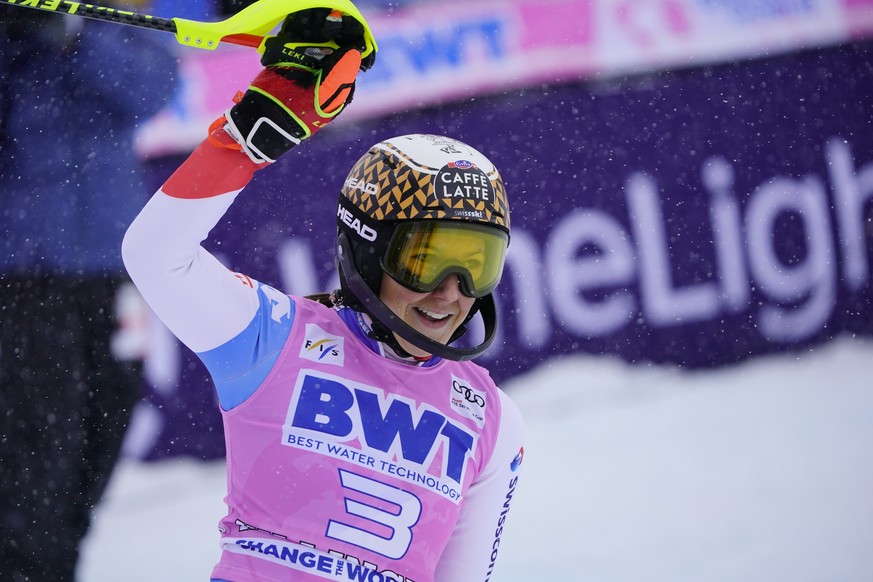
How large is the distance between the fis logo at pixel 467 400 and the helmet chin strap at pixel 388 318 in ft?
0.48

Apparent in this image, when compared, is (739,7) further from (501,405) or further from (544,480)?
(501,405)

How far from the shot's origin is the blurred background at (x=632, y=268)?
195 inches

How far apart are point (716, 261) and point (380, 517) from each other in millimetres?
3801

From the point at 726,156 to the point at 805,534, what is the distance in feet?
6.98

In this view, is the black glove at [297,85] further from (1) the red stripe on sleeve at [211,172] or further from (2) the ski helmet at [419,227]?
(2) the ski helmet at [419,227]

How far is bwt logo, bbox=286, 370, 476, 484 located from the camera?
265cm

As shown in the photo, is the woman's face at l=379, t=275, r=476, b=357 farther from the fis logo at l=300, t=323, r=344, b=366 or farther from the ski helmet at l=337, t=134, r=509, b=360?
the fis logo at l=300, t=323, r=344, b=366

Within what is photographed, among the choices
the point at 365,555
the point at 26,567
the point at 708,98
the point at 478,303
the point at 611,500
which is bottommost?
the point at 26,567

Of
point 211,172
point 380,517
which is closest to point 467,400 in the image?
point 380,517

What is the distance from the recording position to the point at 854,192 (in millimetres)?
6266

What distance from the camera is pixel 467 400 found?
2857 millimetres

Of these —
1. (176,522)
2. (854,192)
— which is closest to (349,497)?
(176,522)

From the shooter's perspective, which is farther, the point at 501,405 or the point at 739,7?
the point at 739,7

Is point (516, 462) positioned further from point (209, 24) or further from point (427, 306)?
point (209, 24)
